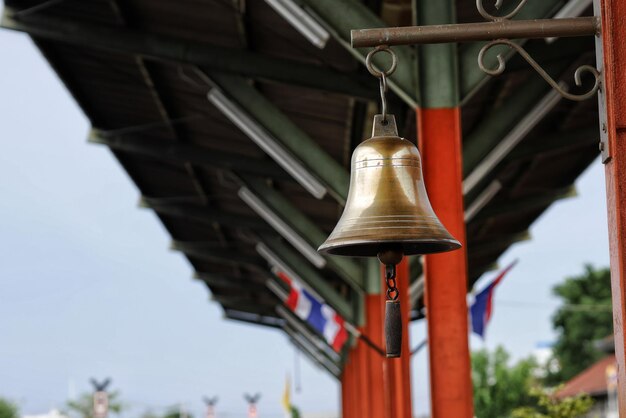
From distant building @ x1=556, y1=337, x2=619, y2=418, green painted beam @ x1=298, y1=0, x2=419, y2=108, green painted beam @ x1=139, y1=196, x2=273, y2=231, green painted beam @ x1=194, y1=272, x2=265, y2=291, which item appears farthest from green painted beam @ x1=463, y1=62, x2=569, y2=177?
distant building @ x1=556, y1=337, x2=619, y2=418

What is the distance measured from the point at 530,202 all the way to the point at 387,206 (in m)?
18.7

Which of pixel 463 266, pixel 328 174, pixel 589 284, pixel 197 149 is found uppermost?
pixel 589 284

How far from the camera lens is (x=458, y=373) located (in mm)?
9219

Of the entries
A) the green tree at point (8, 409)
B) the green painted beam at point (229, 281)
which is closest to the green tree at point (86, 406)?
the green tree at point (8, 409)

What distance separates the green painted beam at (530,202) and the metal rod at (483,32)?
698 inches

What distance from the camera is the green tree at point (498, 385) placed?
2835 inches

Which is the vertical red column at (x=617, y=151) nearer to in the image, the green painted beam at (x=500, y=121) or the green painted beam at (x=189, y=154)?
the green painted beam at (x=500, y=121)

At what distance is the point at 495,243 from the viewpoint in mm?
28734

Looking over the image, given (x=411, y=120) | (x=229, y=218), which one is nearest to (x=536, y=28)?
(x=411, y=120)

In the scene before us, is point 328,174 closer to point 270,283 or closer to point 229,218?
point 229,218

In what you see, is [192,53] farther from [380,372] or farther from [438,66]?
[380,372]

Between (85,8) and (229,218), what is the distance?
430 inches

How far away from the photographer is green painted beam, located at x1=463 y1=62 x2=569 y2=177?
11.9 meters

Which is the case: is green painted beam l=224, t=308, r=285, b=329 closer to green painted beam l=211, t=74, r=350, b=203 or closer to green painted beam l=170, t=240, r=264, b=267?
green painted beam l=170, t=240, r=264, b=267
